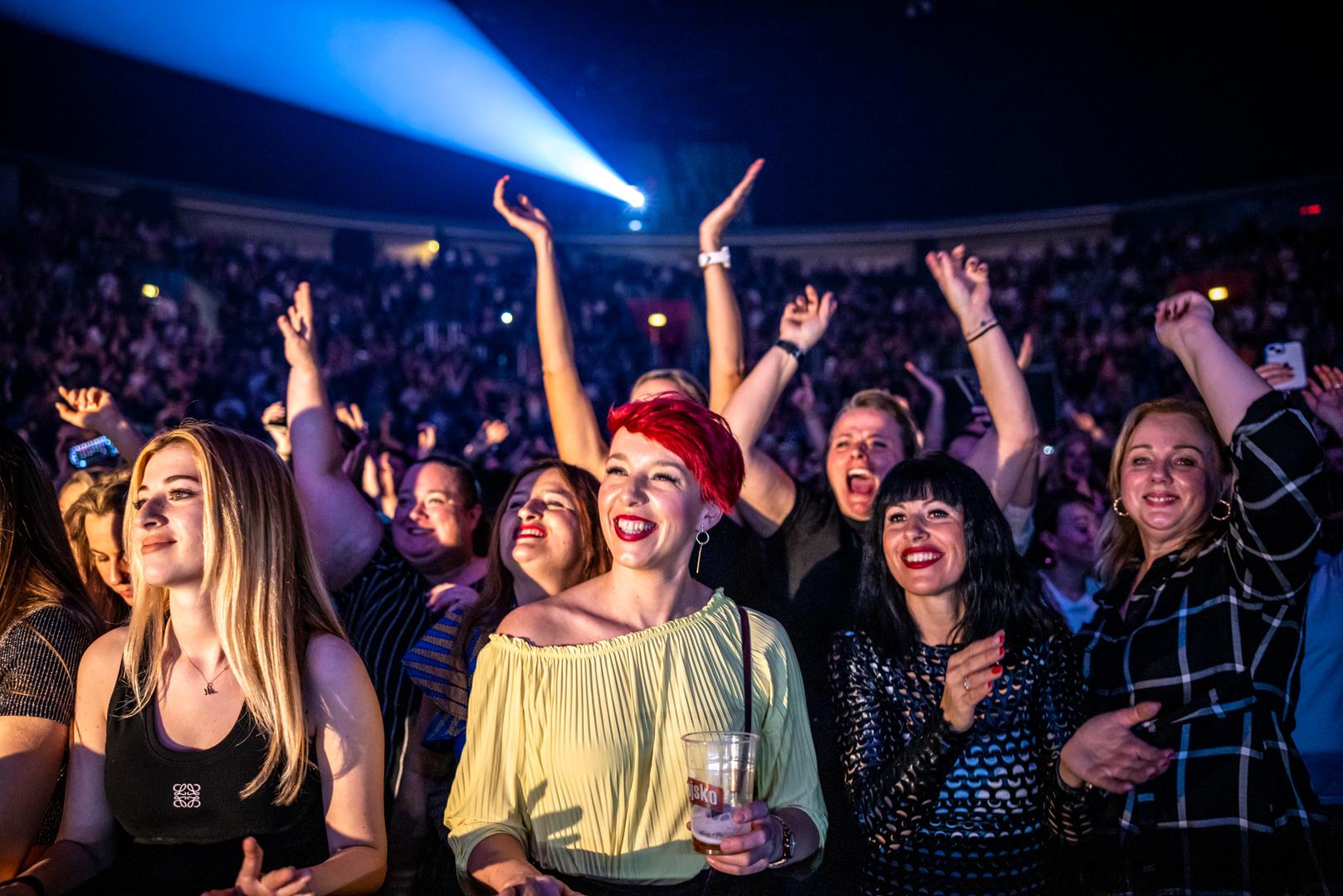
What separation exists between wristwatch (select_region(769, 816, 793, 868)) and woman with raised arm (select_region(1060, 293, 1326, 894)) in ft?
2.25

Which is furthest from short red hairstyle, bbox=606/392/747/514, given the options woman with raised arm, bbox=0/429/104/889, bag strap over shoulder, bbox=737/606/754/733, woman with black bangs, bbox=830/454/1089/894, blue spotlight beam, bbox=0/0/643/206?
blue spotlight beam, bbox=0/0/643/206

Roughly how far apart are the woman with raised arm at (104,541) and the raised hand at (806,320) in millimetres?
2124

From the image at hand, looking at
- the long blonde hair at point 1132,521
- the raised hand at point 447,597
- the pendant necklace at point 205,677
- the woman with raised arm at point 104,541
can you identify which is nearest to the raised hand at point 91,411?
the woman with raised arm at point 104,541

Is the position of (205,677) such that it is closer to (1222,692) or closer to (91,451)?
(1222,692)

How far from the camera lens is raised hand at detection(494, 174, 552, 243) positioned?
11.9 feet

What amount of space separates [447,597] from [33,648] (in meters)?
1.21

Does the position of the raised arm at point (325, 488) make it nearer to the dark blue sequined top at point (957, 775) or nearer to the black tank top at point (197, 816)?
the black tank top at point (197, 816)

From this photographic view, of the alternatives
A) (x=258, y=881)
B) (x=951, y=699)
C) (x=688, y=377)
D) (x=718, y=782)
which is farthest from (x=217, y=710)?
(x=688, y=377)

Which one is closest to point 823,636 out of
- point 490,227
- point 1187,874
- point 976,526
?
point 976,526

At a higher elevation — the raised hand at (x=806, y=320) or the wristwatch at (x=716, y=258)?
the wristwatch at (x=716, y=258)

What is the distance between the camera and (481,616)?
2.83 meters

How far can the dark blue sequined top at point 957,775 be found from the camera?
2.21 m

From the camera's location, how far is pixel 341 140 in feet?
40.7

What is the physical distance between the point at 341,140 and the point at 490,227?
94.4 inches
